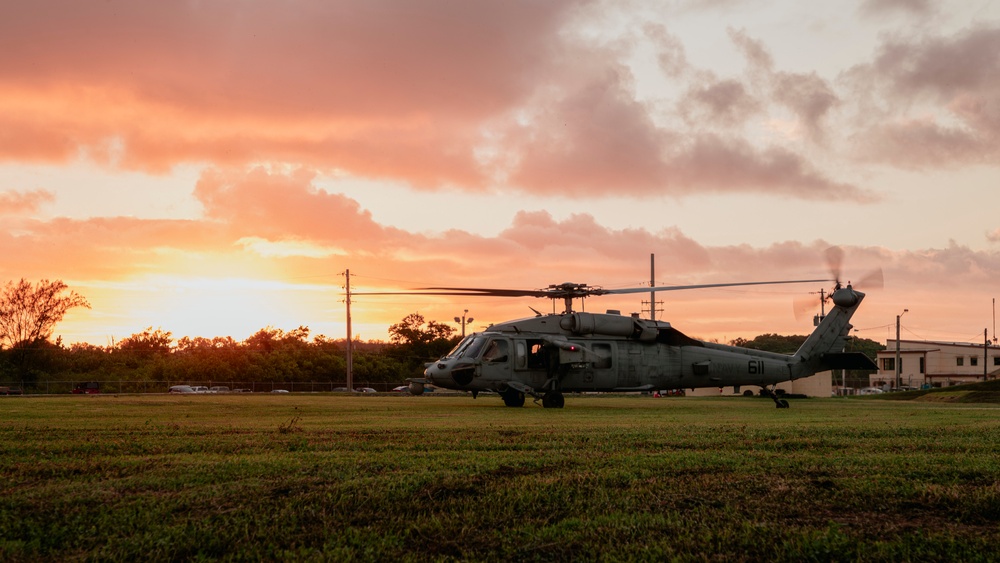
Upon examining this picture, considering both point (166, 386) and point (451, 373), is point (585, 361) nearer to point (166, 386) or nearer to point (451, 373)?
point (451, 373)

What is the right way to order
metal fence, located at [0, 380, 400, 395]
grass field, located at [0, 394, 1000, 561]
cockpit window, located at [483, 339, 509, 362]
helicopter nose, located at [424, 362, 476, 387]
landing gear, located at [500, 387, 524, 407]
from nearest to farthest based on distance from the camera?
grass field, located at [0, 394, 1000, 561], helicopter nose, located at [424, 362, 476, 387], cockpit window, located at [483, 339, 509, 362], landing gear, located at [500, 387, 524, 407], metal fence, located at [0, 380, 400, 395]

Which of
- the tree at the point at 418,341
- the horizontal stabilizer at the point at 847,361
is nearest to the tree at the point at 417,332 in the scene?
the tree at the point at 418,341

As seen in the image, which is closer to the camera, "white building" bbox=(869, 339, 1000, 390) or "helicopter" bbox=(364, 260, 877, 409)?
"helicopter" bbox=(364, 260, 877, 409)

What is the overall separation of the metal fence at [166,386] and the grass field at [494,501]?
66581 mm

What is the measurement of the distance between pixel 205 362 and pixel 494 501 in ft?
289

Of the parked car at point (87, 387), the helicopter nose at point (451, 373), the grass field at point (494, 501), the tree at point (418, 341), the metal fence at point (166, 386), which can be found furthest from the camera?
the tree at point (418, 341)

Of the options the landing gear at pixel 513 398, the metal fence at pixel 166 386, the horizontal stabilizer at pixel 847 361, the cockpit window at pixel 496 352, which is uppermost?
the cockpit window at pixel 496 352

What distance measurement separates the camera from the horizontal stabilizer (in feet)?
106

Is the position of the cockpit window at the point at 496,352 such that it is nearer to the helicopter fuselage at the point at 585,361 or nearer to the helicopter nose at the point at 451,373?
the helicopter fuselage at the point at 585,361

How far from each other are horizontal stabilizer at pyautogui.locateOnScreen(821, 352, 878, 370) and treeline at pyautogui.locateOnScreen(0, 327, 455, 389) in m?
62.5

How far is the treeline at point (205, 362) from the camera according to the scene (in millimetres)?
79312

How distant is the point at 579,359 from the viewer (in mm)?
27625

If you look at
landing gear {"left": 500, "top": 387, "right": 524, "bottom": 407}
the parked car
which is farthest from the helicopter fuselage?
the parked car

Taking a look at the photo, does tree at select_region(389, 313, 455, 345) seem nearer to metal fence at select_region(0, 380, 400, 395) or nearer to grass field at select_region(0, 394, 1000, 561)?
metal fence at select_region(0, 380, 400, 395)
